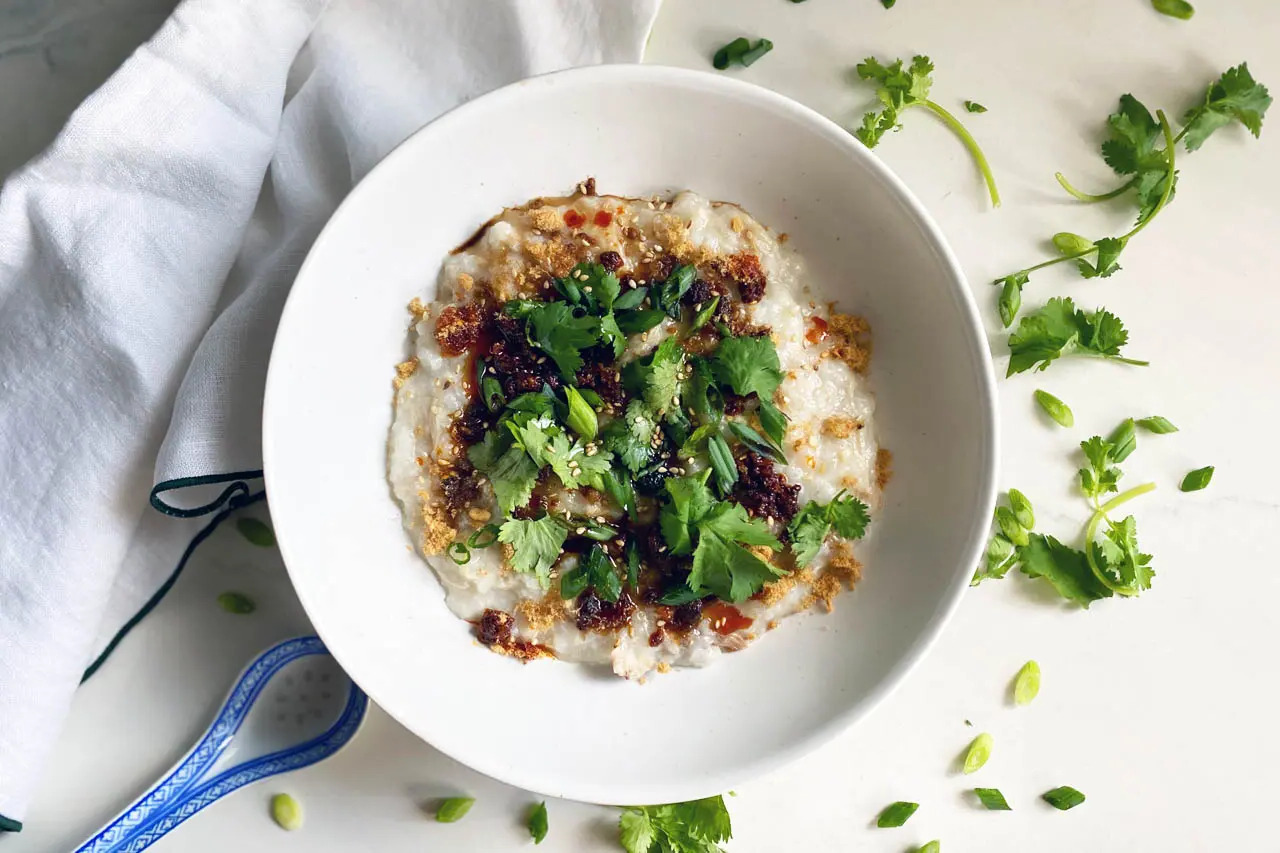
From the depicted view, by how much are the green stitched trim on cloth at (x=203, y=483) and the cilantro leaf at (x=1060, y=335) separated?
213cm

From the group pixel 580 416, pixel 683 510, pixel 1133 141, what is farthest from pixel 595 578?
pixel 1133 141

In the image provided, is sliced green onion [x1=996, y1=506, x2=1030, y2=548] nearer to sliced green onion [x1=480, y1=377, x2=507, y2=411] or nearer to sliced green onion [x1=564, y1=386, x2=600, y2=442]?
sliced green onion [x1=564, y1=386, x2=600, y2=442]

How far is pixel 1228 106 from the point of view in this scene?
293cm

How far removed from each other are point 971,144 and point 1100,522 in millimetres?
1172

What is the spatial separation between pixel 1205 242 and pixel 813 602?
163cm

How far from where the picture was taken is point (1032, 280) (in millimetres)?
2953

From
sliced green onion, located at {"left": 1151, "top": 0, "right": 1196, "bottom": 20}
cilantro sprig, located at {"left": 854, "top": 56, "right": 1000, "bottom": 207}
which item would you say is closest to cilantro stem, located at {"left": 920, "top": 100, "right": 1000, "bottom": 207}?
cilantro sprig, located at {"left": 854, "top": 56, "right": 1000, "bottom": 207}

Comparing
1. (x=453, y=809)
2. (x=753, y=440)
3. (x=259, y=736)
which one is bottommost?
(x=453, y=809)

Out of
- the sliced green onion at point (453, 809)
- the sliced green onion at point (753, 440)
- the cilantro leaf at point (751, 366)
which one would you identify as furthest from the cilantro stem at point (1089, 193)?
the sliced green onion at point (453, 809)

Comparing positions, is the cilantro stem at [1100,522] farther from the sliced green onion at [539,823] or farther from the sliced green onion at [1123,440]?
the sliced green onion at [539,823]

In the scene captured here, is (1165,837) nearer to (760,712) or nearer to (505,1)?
(760,712)

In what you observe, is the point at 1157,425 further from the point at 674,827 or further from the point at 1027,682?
the point at 674,827

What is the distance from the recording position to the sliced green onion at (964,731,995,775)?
2990mm

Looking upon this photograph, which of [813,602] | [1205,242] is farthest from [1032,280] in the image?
[813,602]
